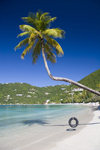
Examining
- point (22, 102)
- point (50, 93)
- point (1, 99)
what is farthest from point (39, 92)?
point (1, 99)

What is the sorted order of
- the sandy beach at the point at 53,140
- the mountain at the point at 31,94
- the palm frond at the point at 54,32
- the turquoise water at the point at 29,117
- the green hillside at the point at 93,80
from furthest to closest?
1. the mountain at the point at 31,94
2. the green hillside at the point at 93,80
3. the turquoise water at the point at 29,117
4. the palm frond at the point at 54,32
5. the sandy beach at the point at 53,140

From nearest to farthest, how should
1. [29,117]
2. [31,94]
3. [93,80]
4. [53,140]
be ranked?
[53,140] → [29,117] → [93,80] → [31,94]

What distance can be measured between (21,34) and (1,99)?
6138 inches

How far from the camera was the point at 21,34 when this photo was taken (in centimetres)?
966

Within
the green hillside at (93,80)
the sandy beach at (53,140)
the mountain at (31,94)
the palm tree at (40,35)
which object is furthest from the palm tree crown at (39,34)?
the mountain at (31,94)

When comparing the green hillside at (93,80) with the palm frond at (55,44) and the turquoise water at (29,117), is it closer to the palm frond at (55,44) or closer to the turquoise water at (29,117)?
the turquoise water at (29,117)

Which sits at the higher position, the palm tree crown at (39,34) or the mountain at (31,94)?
the mountain at (31,94)

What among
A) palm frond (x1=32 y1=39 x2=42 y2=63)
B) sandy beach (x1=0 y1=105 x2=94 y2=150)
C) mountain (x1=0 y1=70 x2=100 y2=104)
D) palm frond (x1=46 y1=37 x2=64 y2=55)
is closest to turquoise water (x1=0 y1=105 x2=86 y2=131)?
sandy beach (x1=0 y1=105 x2=94 y2=150)

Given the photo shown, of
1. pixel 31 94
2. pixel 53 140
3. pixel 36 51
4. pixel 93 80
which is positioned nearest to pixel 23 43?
pixel 36 51

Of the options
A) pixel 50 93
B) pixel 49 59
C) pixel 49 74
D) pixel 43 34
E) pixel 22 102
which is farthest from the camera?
pixel 50 93

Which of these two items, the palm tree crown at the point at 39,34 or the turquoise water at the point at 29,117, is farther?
the turquoise water at the point at 29,117

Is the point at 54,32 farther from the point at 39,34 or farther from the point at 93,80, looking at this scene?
the point at 93,80

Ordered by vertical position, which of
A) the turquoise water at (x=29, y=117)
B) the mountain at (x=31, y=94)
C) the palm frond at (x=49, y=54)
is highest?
the mountain at (x=31, y=94)

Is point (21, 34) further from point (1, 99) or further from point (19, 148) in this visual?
point (1, 99)
